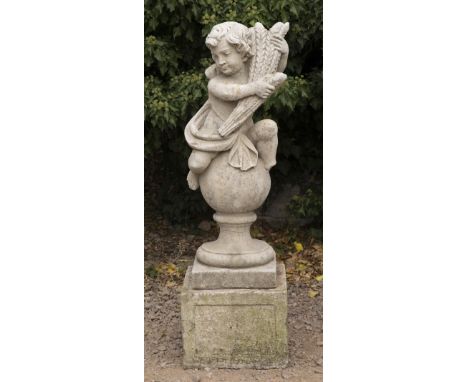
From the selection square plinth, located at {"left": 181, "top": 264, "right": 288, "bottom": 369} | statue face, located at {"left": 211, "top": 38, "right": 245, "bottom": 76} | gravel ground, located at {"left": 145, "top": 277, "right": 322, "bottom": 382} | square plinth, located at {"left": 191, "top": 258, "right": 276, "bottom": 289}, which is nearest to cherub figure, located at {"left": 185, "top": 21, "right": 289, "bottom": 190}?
statue face, located at {"left": 211, "top": 38, "right": 245, "bottom": 76}

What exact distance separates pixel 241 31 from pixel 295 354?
223 cm

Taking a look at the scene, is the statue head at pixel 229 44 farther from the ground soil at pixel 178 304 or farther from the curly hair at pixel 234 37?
the ground soil at pixel 178 304

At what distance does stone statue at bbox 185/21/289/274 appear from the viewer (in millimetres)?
4156

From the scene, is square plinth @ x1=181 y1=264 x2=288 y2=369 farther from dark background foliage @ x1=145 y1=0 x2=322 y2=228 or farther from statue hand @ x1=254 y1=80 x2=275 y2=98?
dark background foliage @ x1=145 y1=0 x2=322 y2=228

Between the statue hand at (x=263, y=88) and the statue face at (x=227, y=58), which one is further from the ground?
the statue face at (x=227, y=58)

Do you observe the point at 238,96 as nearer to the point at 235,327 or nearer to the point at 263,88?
the point at 263,88

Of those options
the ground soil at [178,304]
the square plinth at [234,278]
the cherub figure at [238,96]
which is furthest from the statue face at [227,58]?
the ground soil at [178,304]

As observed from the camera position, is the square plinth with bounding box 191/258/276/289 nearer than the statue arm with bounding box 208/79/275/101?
No

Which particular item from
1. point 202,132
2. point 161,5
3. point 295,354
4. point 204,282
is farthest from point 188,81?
point 295,354

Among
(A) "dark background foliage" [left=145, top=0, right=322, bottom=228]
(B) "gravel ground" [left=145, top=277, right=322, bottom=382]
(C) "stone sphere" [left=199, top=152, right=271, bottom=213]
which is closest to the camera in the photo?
(C) "stone sphere" [left=199, top=152, right=271, bottom=213]

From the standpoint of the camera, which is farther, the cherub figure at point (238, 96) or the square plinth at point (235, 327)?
the square plinth at point (235, 327)

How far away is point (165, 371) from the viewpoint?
4.48m

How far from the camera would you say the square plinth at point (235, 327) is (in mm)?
4344

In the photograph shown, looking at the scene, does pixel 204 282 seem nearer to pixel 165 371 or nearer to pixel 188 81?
pixel 165 371
